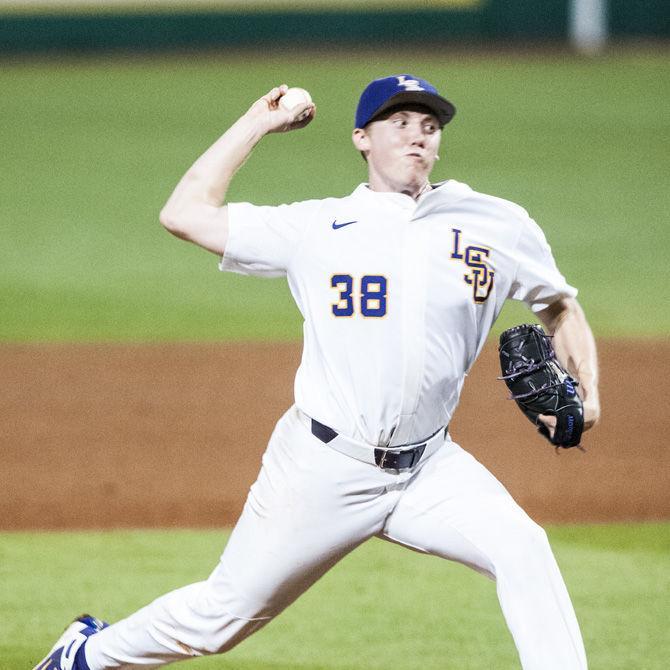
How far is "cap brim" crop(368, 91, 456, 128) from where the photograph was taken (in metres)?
3.76

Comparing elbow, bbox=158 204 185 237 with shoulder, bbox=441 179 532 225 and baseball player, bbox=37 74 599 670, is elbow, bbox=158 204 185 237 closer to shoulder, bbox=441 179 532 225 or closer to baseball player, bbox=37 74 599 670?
baseball player, bbox=37 74 599 670

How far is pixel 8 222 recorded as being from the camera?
13125 mm

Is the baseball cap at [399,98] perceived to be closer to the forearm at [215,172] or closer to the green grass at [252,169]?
the forearm at [215,172]

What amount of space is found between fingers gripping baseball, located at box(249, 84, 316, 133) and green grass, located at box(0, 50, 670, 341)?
6040mm

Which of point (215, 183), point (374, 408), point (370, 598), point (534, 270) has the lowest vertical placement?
point (370, 598)

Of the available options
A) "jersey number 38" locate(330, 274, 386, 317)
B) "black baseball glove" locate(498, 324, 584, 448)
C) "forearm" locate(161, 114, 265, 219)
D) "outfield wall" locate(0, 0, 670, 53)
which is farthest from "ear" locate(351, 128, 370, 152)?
"outfield wall" locate(0, 0, 670, 53)

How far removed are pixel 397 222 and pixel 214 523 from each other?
3.11m

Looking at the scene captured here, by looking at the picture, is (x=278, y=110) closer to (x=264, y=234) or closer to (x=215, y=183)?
(x=215, y=183)

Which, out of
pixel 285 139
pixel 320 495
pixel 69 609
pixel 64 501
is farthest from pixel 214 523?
pixel 285 139

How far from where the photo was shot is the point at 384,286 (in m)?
3.65

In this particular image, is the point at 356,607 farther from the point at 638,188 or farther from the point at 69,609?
the point at 638,188

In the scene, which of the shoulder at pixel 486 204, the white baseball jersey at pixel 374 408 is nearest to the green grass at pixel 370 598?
the white baseball jersey at pixel 374 408

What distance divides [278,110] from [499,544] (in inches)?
57.4

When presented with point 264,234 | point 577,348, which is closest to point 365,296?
point 264,234
